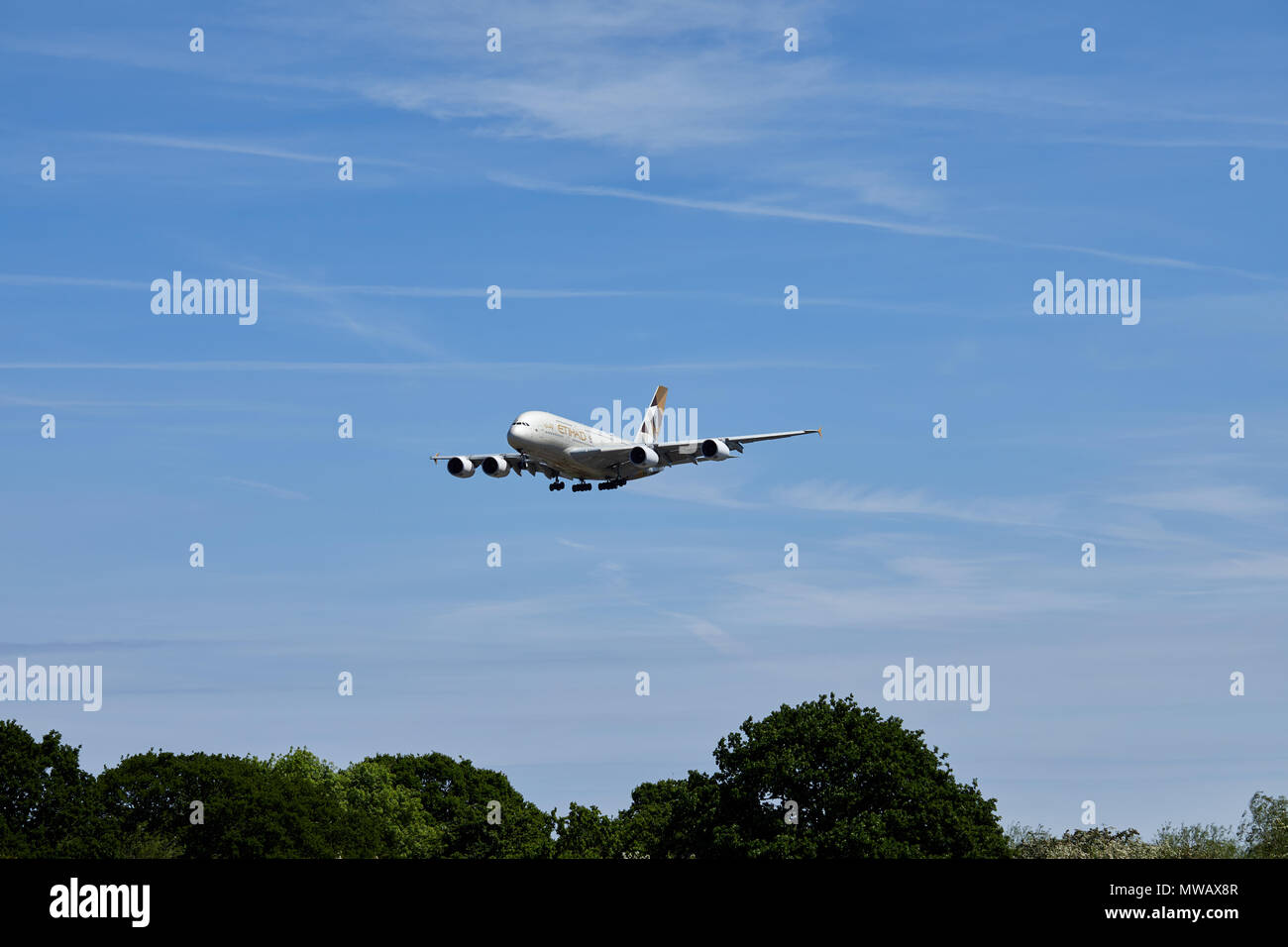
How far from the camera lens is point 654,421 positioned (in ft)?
438

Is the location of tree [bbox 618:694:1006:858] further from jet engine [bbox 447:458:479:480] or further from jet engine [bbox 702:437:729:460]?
jet engine [bbox 447:458:479:480]

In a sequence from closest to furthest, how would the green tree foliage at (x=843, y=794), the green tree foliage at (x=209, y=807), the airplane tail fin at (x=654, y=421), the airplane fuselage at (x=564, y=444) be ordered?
1. the green tree foliage at (x=843, y=794)
2. the airplane fuselage at (x=564, y=444)
3. the green tree foliage at (x=209, y=807)
4. the airplane tail fin at (x=654, y=421)

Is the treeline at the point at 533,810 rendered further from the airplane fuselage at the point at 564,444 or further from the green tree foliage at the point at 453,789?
the airplane fuselage at the point at 564,444

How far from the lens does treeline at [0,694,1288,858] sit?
7881 cm

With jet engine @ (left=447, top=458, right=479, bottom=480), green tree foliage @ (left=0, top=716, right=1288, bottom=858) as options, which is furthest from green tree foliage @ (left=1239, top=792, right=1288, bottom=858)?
jet engine @ (left=447, top=458, right=479, bottom=480)

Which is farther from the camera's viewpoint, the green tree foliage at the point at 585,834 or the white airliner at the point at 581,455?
the green tree foliage at the point at 585,834

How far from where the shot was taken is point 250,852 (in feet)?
369

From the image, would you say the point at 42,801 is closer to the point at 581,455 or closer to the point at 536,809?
the point at 581,455

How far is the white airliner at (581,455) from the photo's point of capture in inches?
3691

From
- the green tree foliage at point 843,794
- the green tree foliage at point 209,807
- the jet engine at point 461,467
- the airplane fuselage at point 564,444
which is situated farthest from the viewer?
the green tree foliage at point 209,807

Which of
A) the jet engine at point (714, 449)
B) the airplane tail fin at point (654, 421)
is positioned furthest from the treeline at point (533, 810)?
the airplane tail fin at point (654, 421)

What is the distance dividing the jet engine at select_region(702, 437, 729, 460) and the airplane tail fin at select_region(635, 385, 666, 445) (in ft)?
111
